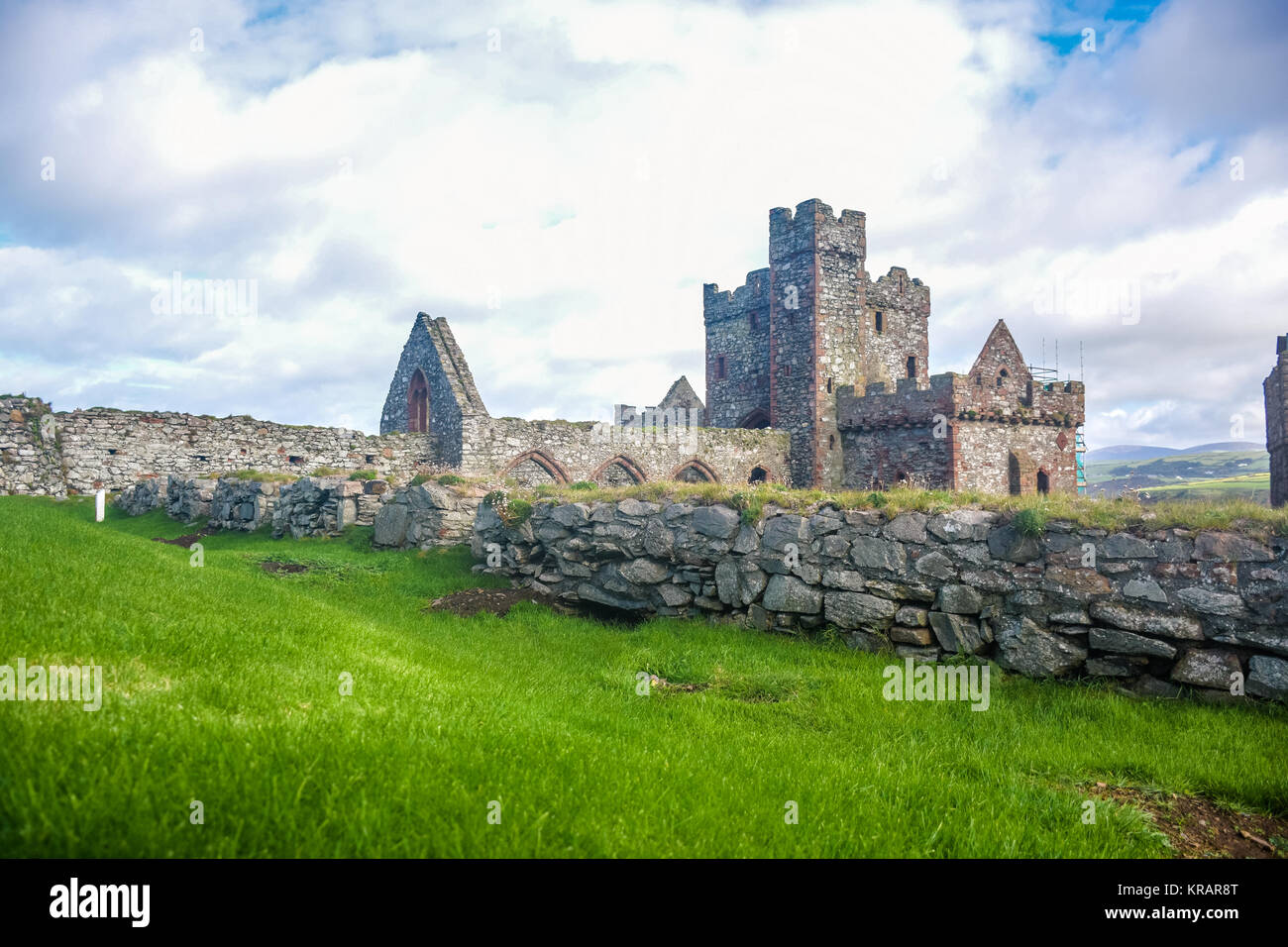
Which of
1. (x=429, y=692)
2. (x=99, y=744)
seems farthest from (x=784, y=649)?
(x=99, y=744)

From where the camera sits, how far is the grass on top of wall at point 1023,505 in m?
8.23

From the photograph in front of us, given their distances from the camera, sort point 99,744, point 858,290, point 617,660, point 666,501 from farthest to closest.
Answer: point 858,290
point 666,501
point 617,660
point 99,744

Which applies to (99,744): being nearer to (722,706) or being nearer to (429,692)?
(429,692)

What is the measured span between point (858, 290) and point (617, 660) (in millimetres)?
26801

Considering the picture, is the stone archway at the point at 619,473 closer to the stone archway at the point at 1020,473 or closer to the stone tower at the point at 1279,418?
the stone archway at the point at 1020,473

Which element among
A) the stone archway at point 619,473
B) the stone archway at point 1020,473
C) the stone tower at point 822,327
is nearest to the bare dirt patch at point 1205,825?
the stone archway at point 619,473

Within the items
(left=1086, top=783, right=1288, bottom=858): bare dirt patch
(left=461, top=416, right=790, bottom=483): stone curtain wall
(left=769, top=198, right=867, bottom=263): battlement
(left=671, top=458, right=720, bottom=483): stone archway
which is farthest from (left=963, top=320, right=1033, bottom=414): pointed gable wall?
(left=1086, top=783, right=1288, bottom=858): bare dirt patch

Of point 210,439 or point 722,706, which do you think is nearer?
point 722,706

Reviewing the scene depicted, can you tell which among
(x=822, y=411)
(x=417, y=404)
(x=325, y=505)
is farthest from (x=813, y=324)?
(x=325, y=505)

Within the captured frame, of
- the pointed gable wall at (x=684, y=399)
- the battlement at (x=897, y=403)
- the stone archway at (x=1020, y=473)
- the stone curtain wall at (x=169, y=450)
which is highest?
the pointed gable wall at (x=684, y=399)

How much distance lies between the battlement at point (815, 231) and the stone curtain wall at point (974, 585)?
22577 mm

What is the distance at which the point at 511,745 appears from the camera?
17.0ft

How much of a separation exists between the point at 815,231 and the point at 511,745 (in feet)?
96.9
